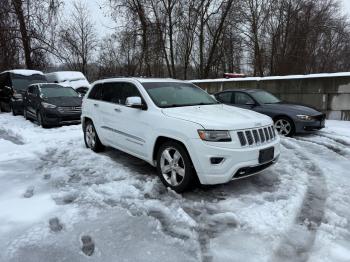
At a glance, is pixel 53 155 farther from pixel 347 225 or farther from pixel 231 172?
pixel 347 225

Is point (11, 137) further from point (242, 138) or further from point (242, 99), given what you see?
point (242, 138)

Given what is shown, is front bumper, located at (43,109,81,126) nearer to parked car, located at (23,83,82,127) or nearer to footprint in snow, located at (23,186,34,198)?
parked car, located at (23,83,82,127)

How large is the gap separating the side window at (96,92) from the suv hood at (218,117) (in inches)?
92.3

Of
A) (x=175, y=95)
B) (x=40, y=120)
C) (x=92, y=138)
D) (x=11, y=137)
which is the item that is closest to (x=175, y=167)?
(x=175, y=95)

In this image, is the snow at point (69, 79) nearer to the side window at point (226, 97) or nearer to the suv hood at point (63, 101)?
the suv hood at point (63, 101)

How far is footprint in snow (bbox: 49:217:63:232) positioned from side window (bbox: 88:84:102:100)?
3.33m

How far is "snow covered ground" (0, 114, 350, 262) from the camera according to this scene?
3.17m

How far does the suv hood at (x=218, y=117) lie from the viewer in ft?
13.8

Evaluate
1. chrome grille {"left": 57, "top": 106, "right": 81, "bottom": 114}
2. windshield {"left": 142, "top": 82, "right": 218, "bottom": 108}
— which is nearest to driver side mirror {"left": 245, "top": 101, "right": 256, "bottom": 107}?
windshield {"left": 142, "top": 82, "right": 218, "bottom": 108}

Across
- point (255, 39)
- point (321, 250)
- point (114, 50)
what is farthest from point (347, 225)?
point (114, 50)

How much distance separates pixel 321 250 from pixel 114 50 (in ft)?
98.4

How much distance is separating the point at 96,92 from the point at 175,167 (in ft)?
10.3

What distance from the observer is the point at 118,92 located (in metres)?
6.07

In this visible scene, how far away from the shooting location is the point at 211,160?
162 inches
